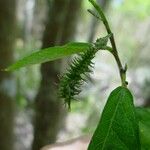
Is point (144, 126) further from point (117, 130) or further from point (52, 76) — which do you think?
point (52, 76)

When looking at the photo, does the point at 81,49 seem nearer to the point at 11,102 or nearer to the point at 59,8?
the point at 59,8

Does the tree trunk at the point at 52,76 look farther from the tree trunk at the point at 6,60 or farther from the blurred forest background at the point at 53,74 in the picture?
the tree trunk at the point at 6,60

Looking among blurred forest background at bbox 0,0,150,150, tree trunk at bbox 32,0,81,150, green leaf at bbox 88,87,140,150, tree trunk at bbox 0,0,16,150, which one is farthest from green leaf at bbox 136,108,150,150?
tree trunk at bbox 0,0,16,150

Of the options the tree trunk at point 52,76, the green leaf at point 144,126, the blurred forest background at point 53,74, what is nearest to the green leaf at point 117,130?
the green leaf at point 144,126

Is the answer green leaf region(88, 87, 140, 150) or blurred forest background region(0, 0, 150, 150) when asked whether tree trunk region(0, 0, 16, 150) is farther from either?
green leaf region(88, 87, 140, 150)

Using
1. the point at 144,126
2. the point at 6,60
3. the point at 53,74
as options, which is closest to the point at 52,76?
the point at 53,74
